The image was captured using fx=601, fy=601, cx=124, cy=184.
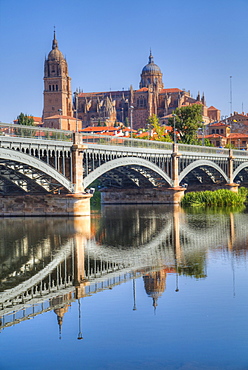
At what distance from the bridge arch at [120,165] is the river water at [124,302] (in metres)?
15.0

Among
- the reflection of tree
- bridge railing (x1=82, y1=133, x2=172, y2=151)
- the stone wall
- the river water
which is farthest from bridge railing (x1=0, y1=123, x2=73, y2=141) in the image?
the stone wall

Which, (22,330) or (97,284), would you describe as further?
(97,284)

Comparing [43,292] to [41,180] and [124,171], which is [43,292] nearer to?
[41,180]

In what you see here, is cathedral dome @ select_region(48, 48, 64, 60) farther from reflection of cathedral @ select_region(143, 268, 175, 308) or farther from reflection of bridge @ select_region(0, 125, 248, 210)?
reflection of cathedral @ select_region(143, 268, 175, 308)

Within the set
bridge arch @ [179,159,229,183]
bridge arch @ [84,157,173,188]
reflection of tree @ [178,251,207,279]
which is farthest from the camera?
bridge arch @ [179,159,229,183]

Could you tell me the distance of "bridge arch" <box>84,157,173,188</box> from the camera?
50.8m

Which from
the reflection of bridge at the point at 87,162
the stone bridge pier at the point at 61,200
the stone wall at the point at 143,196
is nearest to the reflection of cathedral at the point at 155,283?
the reflection of bridge at the point at 87,162

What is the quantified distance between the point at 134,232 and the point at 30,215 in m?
13.5

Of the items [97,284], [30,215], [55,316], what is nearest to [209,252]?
[97,284]

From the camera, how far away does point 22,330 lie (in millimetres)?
16266

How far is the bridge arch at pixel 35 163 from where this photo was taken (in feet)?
133

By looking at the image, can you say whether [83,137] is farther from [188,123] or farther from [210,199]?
[188,123]

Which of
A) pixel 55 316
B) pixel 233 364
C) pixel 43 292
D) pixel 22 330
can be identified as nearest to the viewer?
pixel 233 364

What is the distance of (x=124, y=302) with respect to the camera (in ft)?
62.3
